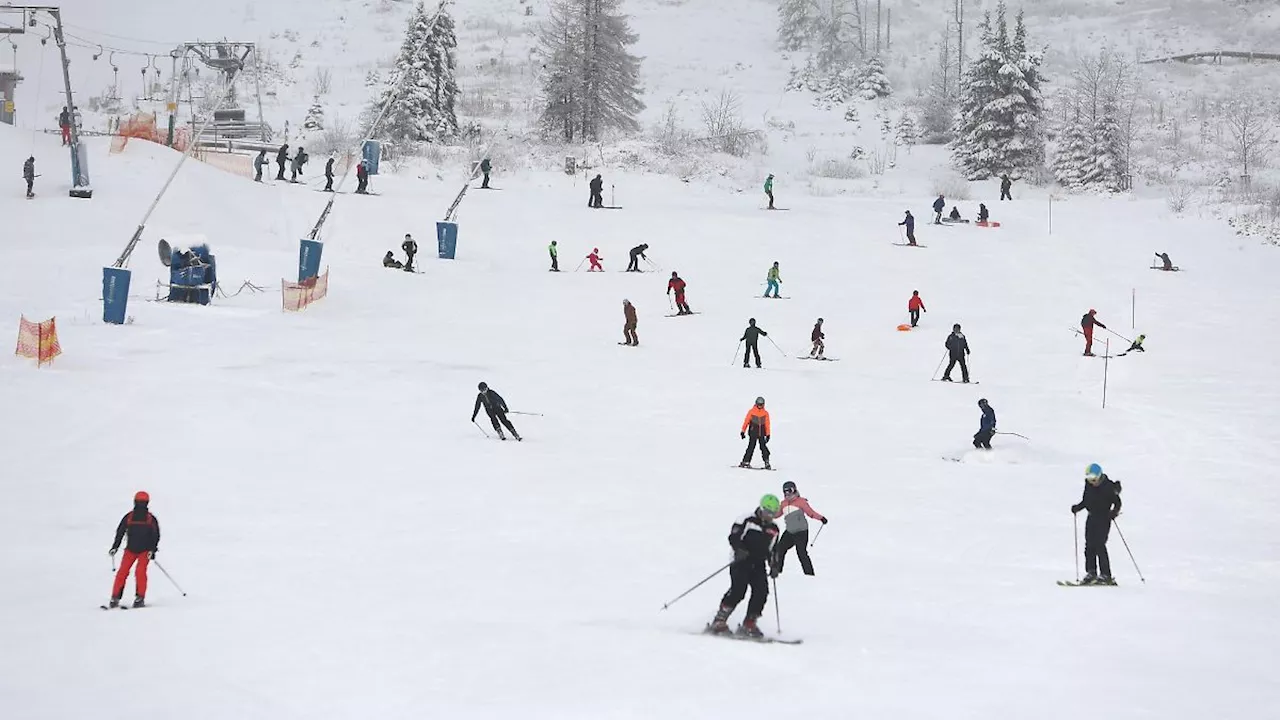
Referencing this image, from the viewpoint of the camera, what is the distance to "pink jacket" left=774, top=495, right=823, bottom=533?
12.5 m

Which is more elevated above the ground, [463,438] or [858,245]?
[858,245]

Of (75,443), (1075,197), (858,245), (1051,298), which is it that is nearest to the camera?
(75,443)

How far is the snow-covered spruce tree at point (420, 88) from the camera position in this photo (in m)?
56.4

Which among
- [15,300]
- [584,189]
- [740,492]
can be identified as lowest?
[740,492]

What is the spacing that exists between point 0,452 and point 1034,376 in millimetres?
20103

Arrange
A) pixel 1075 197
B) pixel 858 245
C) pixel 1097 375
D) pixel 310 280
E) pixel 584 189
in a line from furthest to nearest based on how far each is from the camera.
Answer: pixel 1075 197, pixel 584 189, pixel 858 245, pixel 310 280, pixel 1097 375

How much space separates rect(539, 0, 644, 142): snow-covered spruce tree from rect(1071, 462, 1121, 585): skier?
1916 inches

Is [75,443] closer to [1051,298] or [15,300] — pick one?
[15,300]

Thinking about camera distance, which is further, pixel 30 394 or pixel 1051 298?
pixel 1051 298

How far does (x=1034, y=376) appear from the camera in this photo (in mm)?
27047

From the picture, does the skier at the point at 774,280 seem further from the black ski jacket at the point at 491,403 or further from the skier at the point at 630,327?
the black ski jacket at the point at 491,403

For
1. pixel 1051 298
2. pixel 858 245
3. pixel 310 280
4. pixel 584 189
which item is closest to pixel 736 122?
pixel 584 189

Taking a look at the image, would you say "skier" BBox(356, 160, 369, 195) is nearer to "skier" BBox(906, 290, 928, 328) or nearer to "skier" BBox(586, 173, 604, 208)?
"skier" BBox(586, 173, 604, 208)

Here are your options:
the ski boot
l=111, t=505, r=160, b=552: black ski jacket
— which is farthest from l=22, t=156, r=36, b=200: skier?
the ski boot
